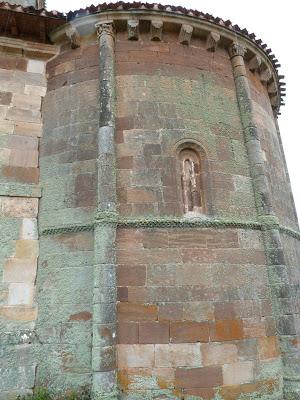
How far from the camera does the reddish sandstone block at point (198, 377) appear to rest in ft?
17.8

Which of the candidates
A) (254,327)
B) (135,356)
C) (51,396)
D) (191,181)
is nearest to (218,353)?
(254,327)

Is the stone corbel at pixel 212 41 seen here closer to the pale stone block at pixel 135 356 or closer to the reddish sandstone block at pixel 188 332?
the reddish sandstone block at pixel 188 332

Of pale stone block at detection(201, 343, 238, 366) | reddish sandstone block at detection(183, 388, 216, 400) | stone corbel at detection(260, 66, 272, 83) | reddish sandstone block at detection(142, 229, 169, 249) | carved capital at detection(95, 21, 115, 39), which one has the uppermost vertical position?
stone corbel at detection(260, 66, 272, 83)

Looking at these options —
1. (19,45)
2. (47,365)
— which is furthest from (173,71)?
(47,365)

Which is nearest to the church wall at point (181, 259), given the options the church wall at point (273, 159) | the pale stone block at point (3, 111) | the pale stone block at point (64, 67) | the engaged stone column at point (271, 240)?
the engaged stone column at point (271, 240)

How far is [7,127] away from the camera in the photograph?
6965 mm

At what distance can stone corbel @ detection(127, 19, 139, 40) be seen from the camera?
7.21 metres

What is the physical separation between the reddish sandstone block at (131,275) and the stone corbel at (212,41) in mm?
4905

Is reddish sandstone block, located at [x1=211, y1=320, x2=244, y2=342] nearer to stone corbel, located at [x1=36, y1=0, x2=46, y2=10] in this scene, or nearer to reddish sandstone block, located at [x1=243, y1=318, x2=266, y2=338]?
reddish sandstone block, located at [x1=243, y1=318, x2=266, y2=338]

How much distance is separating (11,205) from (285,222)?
17.4ft

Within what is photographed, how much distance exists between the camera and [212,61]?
25.5 ft

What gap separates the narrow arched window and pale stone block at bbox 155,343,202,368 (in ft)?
7.25

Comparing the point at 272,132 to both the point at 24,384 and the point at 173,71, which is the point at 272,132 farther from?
the point at 24,384

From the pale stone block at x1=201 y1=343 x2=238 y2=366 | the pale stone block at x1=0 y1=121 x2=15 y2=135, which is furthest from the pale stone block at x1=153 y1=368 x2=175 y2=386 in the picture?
the pale stone block at x1=0 y1=121 x2=15 y2=135
